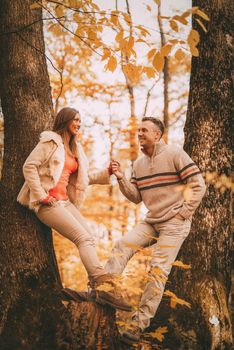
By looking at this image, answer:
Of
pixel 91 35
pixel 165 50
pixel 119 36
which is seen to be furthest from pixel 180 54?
pixel 91 35

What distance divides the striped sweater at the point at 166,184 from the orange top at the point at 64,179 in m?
0.70

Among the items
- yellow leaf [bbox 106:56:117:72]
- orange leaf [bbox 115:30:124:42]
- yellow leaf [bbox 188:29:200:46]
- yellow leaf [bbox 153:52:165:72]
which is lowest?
yellow leaf [bbox 153:52:165:72]

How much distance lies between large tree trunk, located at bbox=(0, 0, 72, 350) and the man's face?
3.73ft

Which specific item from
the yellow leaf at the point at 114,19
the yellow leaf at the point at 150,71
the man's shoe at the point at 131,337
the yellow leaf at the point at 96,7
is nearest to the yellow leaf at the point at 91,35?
the yellow leaf at the point at 96,7

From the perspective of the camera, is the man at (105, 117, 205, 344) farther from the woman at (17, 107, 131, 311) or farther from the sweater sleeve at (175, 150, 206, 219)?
the woman at (17, 107, 131, 311)

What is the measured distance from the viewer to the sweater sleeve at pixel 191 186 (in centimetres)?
429

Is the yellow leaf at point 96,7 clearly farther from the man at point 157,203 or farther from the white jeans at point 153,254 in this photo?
the white jeans at point 153,254

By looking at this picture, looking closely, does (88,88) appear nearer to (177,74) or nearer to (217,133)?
(177,74)

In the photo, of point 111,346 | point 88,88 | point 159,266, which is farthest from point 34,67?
point 88,88

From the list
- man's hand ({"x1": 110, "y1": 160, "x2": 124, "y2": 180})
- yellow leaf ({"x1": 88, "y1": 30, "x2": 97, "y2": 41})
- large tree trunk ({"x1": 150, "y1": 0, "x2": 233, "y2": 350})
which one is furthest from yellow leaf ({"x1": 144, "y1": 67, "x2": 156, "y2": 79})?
large tree trunk ({"x1": 150, "y1": 0, "x2": 233, "y2": 350})

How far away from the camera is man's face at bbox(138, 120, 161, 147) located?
15.1 ft

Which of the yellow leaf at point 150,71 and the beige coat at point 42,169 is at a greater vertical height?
the yellow leaf at point 150,71

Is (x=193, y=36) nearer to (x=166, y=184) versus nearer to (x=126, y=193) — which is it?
(x=166, y=184)

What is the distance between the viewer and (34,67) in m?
4.29
